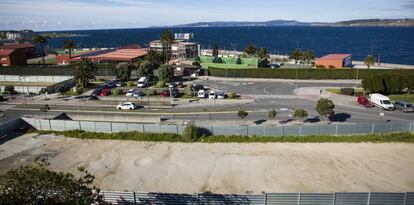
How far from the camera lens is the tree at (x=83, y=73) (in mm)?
72250

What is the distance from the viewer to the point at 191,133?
42.8m

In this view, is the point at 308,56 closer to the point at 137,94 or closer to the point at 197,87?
the point at 197,87

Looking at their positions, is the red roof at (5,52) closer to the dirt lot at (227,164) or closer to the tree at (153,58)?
the tree at (153,58)

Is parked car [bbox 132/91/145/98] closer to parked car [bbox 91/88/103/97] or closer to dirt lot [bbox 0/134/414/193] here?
parked car [bbox 91/88/103/97]

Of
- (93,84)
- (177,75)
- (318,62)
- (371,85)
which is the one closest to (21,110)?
(93,84)

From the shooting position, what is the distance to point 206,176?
3397 cm

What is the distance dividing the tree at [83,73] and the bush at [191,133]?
39.3 metres

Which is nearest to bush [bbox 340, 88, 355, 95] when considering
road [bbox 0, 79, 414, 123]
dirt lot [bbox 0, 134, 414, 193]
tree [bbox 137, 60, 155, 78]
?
road [bbox 0, 79, 414, 123]

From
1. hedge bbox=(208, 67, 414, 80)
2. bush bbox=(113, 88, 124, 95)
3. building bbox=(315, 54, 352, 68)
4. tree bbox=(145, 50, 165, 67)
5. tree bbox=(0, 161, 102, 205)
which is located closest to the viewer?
tree bbox=(0, 161, 102, 205)

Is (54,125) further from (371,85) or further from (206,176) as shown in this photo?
(371,85)

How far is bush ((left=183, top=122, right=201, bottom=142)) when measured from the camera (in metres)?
42.8

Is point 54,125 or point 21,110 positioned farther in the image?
point 21,110

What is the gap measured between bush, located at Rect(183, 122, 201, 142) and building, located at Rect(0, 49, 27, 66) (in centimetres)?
8896

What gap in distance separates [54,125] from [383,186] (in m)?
42.3
